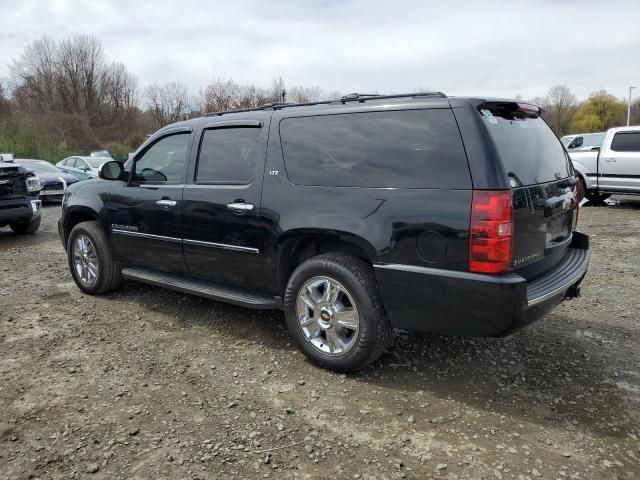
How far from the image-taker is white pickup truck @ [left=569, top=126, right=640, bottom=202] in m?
11.7

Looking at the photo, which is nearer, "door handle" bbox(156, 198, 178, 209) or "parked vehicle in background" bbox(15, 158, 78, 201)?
"door handle" bbox(156, 198, 178, 209)

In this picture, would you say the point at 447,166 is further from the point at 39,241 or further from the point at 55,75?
the point at 55,75

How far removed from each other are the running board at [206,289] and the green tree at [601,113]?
6529 cm

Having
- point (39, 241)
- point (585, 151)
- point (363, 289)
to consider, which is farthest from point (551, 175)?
point (585, 151)

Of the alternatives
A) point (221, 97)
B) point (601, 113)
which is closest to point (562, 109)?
point (601, 113)

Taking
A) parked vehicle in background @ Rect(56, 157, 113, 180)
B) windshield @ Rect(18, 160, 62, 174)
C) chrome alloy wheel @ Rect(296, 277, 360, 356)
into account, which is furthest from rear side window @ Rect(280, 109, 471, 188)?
parked vehicle in background @ Rect(56, 157, 113, 180)

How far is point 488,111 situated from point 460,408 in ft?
5.97

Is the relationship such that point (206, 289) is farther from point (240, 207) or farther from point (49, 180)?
point (49, 180)

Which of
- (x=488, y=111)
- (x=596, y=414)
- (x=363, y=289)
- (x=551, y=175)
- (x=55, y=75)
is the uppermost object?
(x=55, y=75)

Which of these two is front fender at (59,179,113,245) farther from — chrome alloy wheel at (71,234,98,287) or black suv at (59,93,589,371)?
black suv at (59,93,589,371)

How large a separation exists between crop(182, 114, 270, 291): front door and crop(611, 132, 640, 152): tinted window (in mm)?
10905

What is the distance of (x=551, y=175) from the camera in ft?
11.5

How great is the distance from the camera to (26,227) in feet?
30.6

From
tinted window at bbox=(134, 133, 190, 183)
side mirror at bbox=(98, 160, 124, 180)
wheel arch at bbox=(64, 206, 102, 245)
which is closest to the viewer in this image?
tinted window at bbox=(134, 133, 190, 183)
